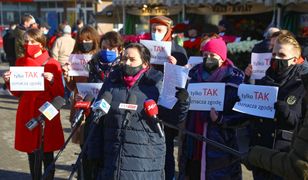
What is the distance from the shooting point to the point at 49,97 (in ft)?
15.5

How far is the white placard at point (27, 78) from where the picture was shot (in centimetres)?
456

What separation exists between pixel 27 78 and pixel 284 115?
2.59 meters

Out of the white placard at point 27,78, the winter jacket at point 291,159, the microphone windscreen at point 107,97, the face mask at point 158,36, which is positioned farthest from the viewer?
the face mask at point 158,36

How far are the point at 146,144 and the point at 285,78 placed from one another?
3.94ft

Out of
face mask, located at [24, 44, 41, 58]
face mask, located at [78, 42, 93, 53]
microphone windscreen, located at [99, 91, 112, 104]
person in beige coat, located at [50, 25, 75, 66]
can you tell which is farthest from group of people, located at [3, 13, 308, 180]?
person in beige coat, located at [50, 25, 75, 66]

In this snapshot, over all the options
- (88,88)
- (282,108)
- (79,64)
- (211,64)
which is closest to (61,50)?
(79,64)

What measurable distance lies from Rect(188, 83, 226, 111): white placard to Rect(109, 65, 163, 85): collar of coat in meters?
0.34

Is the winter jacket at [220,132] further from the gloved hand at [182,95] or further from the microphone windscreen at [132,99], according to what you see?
the microphone windscreen at [132,99]

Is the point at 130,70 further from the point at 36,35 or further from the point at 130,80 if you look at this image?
the point at 36,35

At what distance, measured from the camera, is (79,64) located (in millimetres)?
4949

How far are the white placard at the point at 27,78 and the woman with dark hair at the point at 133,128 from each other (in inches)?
46.7

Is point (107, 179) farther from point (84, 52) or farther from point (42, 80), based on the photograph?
point (84, 52)

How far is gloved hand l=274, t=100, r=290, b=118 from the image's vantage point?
3318mm

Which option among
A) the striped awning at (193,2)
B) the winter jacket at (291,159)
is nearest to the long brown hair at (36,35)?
the winter jacket at (291,159)
